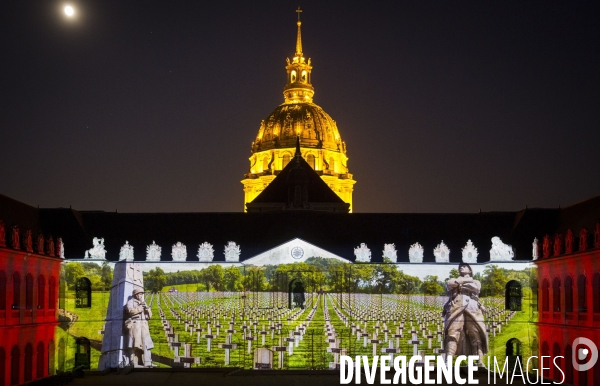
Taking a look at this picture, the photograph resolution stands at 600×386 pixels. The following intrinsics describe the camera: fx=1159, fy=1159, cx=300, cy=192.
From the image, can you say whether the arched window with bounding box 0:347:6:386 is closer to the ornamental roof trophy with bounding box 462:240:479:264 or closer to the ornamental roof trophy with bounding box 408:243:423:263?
the ornamental roof trophy with bounding box 408:243:423:263

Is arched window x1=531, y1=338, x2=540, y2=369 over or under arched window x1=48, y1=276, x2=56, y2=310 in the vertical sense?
under

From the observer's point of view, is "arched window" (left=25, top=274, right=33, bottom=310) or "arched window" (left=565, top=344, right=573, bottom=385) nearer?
"arched window" (left=565, top=344, right=573, bottom=385)

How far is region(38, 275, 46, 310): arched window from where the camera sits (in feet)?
229

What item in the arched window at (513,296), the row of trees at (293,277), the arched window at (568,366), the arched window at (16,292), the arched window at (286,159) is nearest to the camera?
the arched window at (568,366)

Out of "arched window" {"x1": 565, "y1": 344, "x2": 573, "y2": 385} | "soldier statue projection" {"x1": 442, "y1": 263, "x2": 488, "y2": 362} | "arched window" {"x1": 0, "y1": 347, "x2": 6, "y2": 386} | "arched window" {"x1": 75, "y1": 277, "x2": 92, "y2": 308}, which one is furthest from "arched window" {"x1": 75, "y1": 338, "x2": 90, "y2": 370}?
"arched window" {"x1": 565, "y1": 344, "x2": 573, "y2": 385}

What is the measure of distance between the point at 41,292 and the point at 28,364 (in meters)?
6.06

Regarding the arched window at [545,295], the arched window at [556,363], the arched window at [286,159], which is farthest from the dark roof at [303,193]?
the arched window at [556,363]

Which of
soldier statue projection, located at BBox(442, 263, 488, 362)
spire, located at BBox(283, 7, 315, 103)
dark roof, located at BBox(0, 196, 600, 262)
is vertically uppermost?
spire, located at BBox(283, 7, 315, 103)

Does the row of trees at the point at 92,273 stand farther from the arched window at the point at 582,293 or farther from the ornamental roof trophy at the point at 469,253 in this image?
the arched window at the point at 582,293

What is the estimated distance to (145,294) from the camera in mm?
77125

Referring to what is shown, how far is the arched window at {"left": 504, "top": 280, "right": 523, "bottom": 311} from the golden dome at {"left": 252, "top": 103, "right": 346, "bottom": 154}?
65643mm

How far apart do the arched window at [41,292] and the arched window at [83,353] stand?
19.1 feet

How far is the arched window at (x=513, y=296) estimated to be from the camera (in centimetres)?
7494

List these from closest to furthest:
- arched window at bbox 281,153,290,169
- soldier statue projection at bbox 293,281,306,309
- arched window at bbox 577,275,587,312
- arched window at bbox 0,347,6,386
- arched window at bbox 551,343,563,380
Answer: arched window at bbox 0,347,6,386, arched window at bbox 577,275,587,312, arched window at bbox 551,343,563,380, soldier statue projection at bbox 293,281,306,309, arched window at bbox 281,153,290,169
